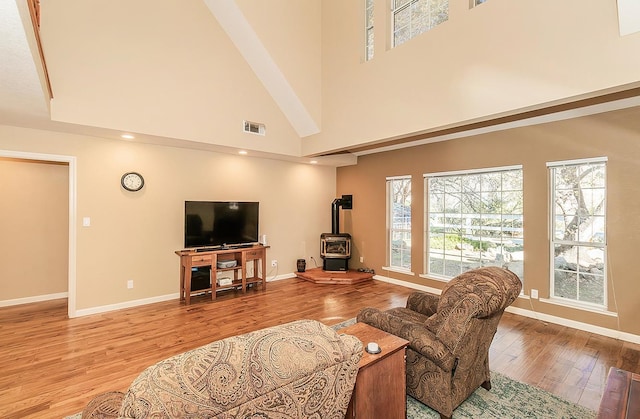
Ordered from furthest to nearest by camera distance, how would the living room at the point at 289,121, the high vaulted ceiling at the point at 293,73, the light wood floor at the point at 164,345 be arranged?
the living room at the point at 289,121 → the high vaulted ceiling at the point at 293,73 → the light wood floor at the point at 164,345

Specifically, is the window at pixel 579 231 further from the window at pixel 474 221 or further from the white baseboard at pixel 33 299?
the white baseboard at pixel 33 299

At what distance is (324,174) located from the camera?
Answer: 7062mm

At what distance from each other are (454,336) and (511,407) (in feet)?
3.20

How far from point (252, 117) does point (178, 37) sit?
152cm

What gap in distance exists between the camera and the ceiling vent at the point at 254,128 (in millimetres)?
5070

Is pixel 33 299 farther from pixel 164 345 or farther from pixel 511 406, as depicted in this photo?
pixel 511 406

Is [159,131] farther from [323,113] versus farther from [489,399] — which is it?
[489,399]

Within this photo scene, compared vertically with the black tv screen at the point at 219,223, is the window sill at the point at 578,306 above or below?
below

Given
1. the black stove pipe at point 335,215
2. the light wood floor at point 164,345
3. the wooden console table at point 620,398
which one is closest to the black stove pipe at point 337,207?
the black stove pipe at point 335,215

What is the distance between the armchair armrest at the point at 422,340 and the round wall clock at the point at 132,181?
4116mm

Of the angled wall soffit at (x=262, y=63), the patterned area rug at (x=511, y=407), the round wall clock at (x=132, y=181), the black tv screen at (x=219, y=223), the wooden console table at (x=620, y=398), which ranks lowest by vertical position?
the patterned area rug at (x=511, y=407)

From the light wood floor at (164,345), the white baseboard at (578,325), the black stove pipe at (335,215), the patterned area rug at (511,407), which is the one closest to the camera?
the patterned area rug at (511,407)

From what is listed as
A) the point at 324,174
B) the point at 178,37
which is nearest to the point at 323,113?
the point at 324,174

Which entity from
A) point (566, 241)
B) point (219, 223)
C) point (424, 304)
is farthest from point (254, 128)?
point (566, 241)
